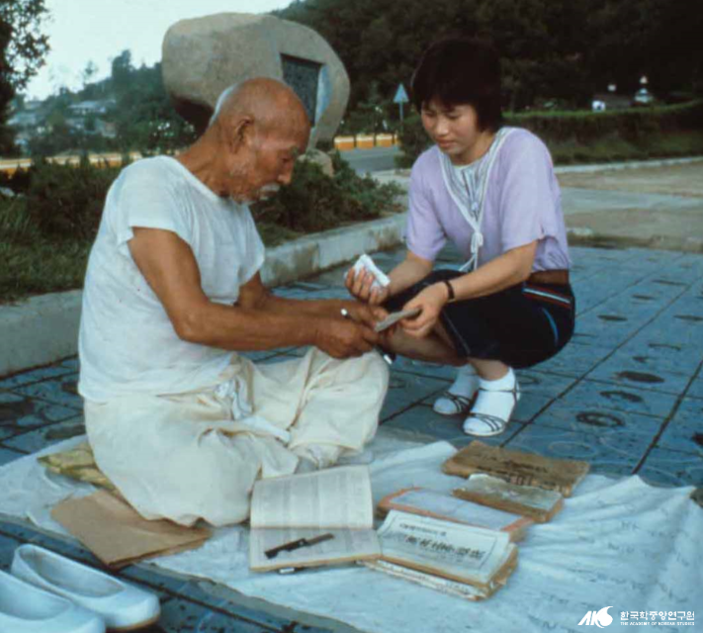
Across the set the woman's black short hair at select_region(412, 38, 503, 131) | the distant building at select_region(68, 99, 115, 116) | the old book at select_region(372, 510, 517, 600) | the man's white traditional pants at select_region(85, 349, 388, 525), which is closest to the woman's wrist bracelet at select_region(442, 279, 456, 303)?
the man's white traditional pants at select_region(85, 349, 388, 525)

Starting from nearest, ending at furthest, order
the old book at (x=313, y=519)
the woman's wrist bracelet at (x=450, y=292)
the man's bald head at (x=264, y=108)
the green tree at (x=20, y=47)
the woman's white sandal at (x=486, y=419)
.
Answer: the old book at (x=313, y=519) → the man's bald head at (x=264, y=108) → the woman's wrist bracelet at (x=450, y=292) → the woman's white sandal at (x=486, y=419) → the green tree at (x=20, y=47)

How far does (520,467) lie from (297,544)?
0.93 m

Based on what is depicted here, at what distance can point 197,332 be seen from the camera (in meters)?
2.53

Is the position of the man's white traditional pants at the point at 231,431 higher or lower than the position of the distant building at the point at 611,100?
lower

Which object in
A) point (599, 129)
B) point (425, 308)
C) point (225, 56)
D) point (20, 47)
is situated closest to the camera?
point (425, 308)

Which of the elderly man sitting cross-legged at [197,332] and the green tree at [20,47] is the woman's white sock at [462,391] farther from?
the green tree at [20,47]

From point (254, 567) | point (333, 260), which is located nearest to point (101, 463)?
point (254, 567)

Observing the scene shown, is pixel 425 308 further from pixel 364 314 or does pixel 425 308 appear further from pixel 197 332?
pixel 197 332

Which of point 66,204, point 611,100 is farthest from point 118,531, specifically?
point 611,100

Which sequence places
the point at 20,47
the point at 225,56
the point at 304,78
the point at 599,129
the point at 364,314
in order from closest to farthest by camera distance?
the point at 364,314, the point at 225,56, the point at 304,78, the point at 20,47, the point at 599,129

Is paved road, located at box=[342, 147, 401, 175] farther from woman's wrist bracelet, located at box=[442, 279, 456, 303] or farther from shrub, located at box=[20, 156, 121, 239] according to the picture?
woman's wrist bracelet, located at box=[442, 279, 456, 303]

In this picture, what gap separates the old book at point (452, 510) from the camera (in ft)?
8.05

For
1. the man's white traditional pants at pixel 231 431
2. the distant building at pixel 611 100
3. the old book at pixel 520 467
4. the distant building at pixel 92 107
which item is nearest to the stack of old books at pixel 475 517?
the old book at pixel 520 467

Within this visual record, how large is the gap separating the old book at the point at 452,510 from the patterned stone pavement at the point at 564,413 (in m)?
0.54
